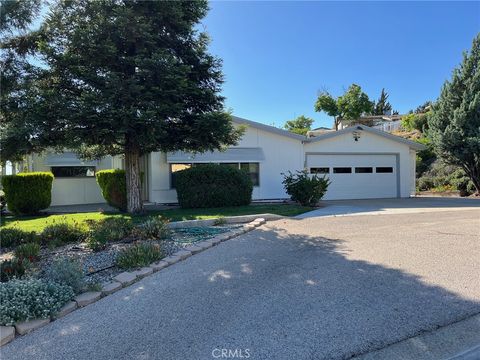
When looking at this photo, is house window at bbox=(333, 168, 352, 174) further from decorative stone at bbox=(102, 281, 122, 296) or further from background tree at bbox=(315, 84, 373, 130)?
background tree at bbox=(315, 84, 373, 130)

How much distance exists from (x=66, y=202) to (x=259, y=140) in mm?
10002

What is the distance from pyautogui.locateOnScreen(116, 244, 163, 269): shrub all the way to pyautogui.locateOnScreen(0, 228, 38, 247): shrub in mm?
2736

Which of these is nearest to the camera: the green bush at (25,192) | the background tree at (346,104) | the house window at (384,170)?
the green bush at (25,192)

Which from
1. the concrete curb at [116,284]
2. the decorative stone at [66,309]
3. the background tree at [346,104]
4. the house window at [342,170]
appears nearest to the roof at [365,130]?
the house window at [342,170]

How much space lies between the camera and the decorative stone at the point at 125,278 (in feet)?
14.3

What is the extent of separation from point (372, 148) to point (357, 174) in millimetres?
1654

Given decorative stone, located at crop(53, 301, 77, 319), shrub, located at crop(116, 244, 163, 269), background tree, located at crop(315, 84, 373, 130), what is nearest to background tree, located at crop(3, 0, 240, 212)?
shrub, located at crop(116, 244, 163, 269)

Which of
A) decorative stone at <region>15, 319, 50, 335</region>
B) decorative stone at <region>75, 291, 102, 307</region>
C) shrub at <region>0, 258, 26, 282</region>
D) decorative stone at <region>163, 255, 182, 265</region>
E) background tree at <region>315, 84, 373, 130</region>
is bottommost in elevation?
decorative stone at <region>15, 319, 50, 335</region>

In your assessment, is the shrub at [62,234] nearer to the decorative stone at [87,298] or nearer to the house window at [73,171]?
the decorative stone at [87,298]

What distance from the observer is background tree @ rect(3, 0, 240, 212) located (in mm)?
8570

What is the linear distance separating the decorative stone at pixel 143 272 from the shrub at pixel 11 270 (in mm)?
1502

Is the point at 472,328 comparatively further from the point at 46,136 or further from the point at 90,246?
the point at 46,136

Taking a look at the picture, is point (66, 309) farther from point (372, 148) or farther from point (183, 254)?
point (372, 148)

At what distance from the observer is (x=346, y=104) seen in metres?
36.5
